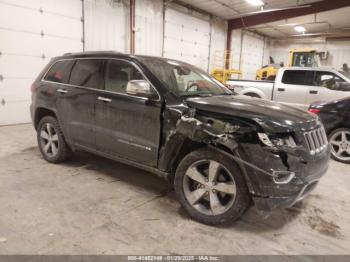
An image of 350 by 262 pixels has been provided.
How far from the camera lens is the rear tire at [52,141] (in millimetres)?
4016

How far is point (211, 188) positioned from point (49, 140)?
2.79 meters

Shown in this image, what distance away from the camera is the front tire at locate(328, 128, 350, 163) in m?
4.89

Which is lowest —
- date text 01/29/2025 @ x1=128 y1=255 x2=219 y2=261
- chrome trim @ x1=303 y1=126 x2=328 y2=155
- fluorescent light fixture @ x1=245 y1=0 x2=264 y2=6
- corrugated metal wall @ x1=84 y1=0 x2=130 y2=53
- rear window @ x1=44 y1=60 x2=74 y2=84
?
date text 01/29/2025 @ x1=128 y1=255 x2=219 y2=261

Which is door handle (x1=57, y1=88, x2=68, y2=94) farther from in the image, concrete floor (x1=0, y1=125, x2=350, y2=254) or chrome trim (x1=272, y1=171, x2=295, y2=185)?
chrome trim (x1=272, y1=171, x2=295, y2=185)

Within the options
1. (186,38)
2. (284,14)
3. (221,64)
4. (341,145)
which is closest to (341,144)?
(341,145)

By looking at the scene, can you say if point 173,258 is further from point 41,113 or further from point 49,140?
point 41,113

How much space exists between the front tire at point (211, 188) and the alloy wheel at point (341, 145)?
343 centimetres

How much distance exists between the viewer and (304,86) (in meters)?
7.53

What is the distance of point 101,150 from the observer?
3475 mm

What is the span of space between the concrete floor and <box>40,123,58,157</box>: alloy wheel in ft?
1.28

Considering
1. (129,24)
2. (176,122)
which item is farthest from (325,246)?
(129,24)

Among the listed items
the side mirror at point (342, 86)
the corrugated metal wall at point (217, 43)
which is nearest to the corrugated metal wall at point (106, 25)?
the corrugated metal wall at point (217, 43)

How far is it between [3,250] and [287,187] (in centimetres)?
236

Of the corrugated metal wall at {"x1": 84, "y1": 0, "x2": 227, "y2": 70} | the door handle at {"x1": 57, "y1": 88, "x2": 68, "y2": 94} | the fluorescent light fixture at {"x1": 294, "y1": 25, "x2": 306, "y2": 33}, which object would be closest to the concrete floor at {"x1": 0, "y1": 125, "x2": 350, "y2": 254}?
the door handle at {"x1": 57, "y1": 88, "x2": 68, "y2": 94}
